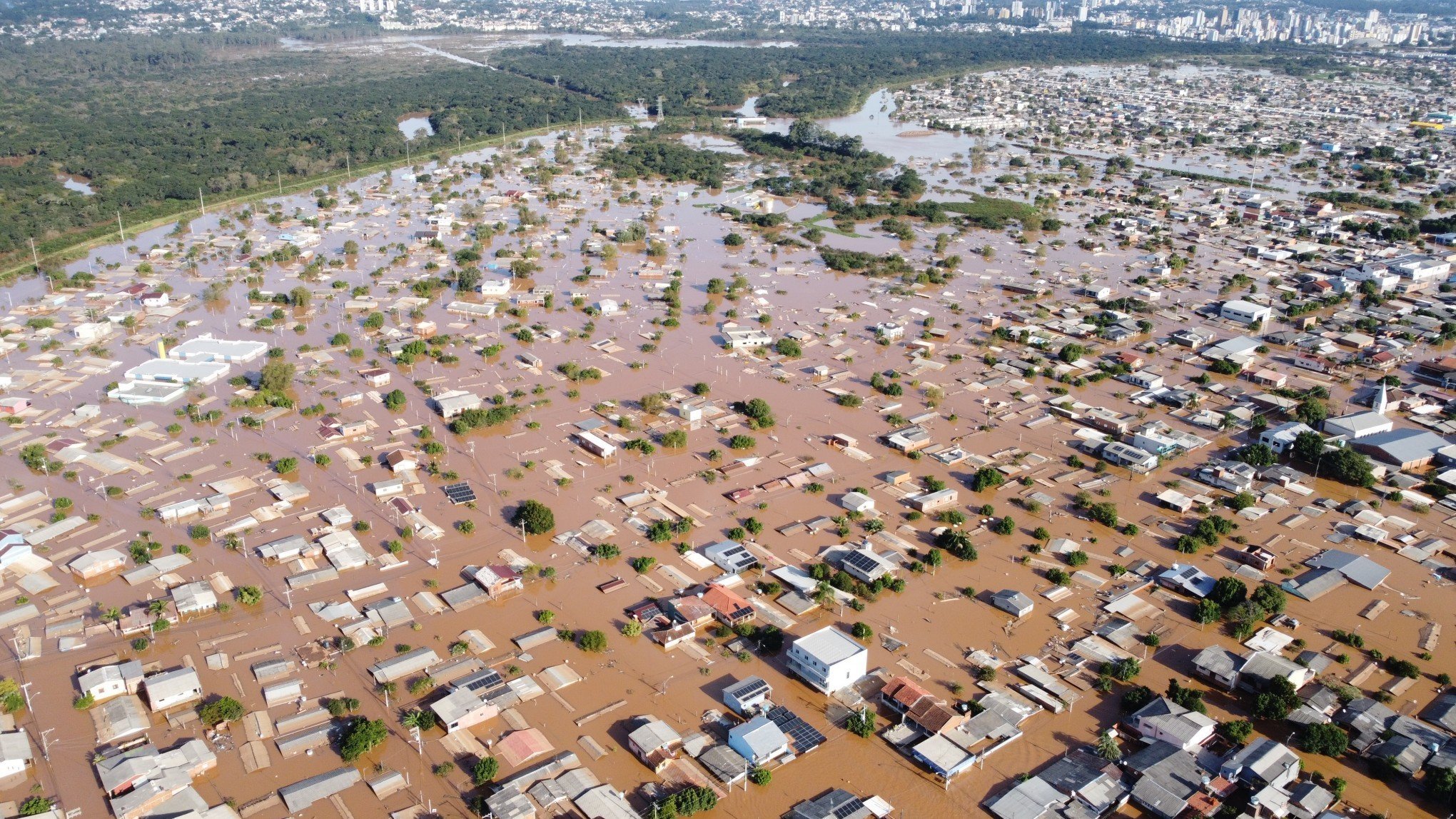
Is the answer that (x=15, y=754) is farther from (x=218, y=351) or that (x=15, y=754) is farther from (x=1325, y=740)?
(x=1325, y=740)

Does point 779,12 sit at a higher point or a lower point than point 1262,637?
higher

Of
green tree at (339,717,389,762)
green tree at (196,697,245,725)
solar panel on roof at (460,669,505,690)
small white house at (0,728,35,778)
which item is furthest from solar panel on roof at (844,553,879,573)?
small white house at (0,728,35,778)

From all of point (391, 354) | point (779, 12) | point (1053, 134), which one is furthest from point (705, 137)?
point (779, 12)

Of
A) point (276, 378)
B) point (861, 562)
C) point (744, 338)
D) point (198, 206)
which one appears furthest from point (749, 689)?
point (198, 206)

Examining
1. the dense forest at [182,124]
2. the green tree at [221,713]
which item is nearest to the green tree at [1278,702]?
the green tree at [221,713]

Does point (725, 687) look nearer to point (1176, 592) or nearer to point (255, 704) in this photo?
point (255, 704)

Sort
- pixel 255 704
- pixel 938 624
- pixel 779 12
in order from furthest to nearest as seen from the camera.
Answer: pixel 779 12
pixel 938 624
pixel 255 704
